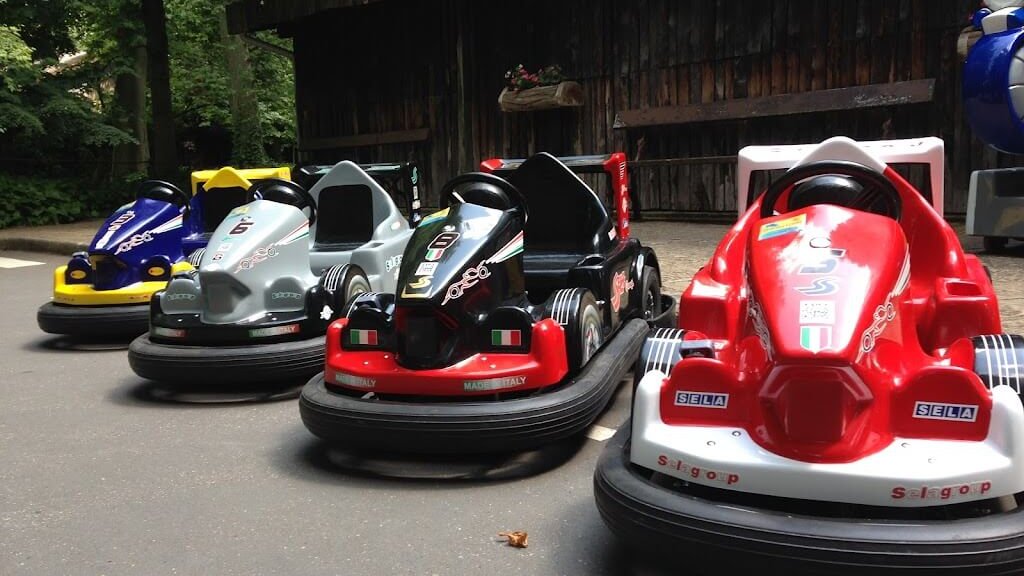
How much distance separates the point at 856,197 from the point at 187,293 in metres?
3.86

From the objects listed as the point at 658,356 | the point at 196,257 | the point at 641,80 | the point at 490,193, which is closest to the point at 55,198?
the point at 196,257

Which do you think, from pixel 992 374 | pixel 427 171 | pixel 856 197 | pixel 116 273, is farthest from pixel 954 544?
pixel 427 171

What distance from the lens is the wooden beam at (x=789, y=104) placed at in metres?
9.07

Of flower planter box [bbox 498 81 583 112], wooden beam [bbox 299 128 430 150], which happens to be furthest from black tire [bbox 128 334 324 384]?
wooden beam [bbox 299 128 430 150]

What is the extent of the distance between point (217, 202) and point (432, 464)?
17.4ft

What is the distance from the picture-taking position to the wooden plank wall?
30.3 feet

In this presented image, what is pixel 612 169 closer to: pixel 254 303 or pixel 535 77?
pixel 254 303

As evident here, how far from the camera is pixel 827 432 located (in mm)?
2439

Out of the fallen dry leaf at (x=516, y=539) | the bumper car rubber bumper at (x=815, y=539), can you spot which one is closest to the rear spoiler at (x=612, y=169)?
the fallen dry leaf at (x=516, y=539)

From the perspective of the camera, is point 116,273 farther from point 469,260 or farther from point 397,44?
point 397,44

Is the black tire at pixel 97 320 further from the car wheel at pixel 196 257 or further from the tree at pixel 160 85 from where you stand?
the tree at pixel 160 85

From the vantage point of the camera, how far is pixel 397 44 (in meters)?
14.3

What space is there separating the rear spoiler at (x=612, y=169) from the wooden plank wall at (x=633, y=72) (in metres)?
4.93

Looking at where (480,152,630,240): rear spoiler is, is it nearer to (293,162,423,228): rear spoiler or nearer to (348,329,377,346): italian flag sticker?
(293,162,423,228): rear spoiler
